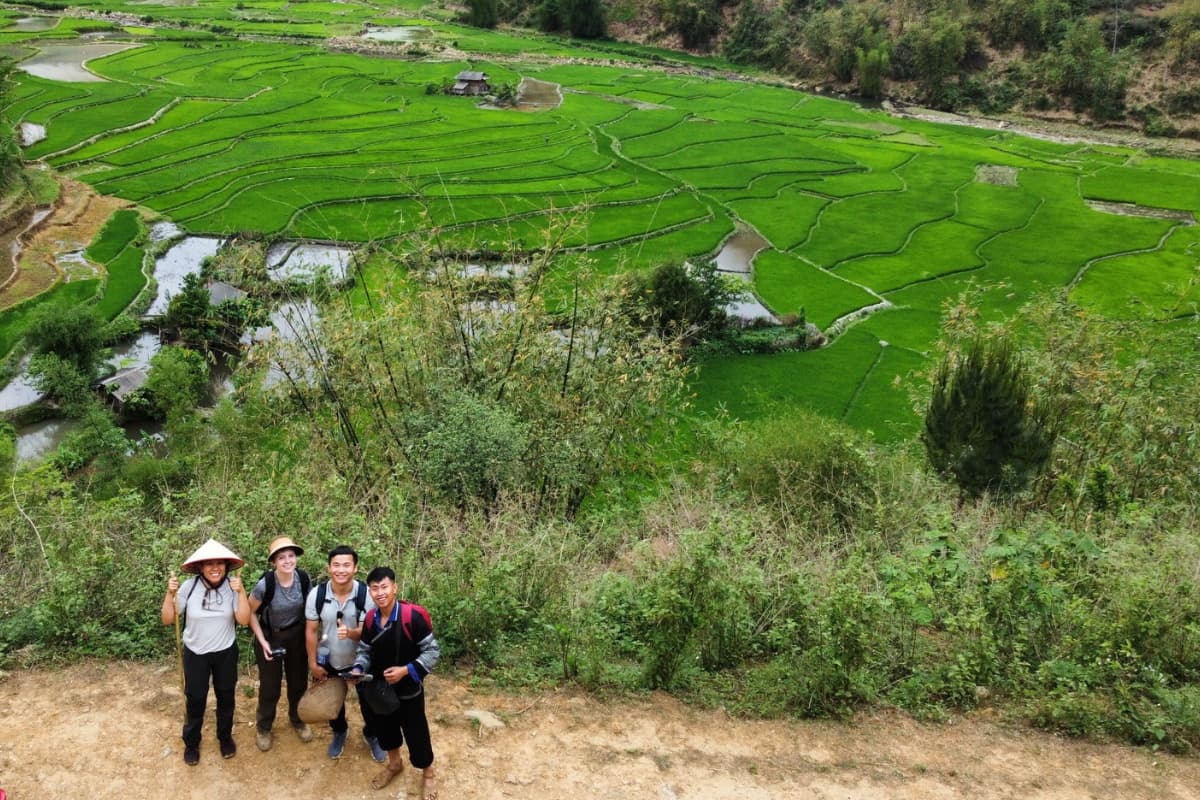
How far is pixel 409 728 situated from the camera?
612cm

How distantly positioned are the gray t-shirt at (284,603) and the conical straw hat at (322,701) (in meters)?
0.52

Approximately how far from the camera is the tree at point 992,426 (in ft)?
44.4

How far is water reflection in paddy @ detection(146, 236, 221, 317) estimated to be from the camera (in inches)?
1030

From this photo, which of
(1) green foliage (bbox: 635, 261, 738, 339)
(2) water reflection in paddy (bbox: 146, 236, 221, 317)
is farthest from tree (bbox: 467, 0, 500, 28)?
(1) green foliage (bbox: 635, 261, 738, 339)

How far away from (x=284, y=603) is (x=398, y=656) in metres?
1.06

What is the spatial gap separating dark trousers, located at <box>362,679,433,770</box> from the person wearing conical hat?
1.12 m

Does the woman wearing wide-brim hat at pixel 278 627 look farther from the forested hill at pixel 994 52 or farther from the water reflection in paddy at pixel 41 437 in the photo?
the forested hill at pixel 994 52

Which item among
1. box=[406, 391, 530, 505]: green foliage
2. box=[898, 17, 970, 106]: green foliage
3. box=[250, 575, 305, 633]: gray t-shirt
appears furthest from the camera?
box=[898, 17, 970, 106]: green foliage

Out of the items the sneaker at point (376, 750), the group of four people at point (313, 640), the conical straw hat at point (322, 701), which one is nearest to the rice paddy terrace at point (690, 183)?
the group of four people at point (313, 640)

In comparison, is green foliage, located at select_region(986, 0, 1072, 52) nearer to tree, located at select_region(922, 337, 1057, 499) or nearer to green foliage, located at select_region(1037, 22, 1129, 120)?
green foliage, located at select_region(1037, 22, 1129, 120)

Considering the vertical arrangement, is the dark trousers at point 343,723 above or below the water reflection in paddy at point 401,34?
below

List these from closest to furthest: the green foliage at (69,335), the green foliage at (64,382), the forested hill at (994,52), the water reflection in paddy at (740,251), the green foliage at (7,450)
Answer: the green foliage at (7,450)
the green foliage at (64,382)
the green foliage at (69,335)
the water reflection in paddy at (740,251)
the forested hill at (994,52)

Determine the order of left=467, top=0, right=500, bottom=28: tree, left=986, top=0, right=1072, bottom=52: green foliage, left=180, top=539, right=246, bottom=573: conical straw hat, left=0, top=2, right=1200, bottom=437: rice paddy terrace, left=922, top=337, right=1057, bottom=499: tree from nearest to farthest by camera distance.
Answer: left=180, top=539, right=246, bottom=573: conical straw hat, left=922, top=337, right=1057, bottom=499: tree, left=0, top=2, right=1200, bottom=437: rice paddy terrace, left=986, top=0, right=1072, bottom=52: green foliage, left=467, top=0, right=500, bottom=28: tree

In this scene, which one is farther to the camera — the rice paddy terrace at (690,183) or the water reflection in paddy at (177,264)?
the rice paddy terrace at (690,183)
